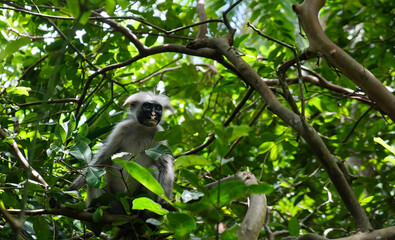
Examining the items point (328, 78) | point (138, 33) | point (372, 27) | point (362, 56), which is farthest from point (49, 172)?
point (372, 27)

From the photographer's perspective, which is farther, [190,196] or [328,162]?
[328,162]

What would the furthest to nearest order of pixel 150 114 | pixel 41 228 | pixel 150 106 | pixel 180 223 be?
pixel 150 106, pixel 150 114, pixel 41 228, pixel 180 223

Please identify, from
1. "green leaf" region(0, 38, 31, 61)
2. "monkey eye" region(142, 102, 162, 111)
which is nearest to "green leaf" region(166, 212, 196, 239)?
"green leaf" region(0, 38, 31, 61)

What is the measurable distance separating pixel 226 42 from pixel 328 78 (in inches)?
80.0

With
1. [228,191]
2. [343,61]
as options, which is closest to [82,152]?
[228,191]

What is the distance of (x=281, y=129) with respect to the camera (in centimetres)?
507

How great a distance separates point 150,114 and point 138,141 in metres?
0.38

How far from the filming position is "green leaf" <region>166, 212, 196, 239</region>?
2.16m

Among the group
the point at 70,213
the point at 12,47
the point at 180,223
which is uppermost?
the point at 12,47

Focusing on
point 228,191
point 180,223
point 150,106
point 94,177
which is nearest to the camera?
point 228,191

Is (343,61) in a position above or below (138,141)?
above

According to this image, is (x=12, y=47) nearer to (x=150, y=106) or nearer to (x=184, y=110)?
(x=184, y=110)

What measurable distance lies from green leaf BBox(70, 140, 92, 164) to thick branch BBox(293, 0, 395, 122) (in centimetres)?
176

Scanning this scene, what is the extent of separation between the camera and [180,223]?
218cm
